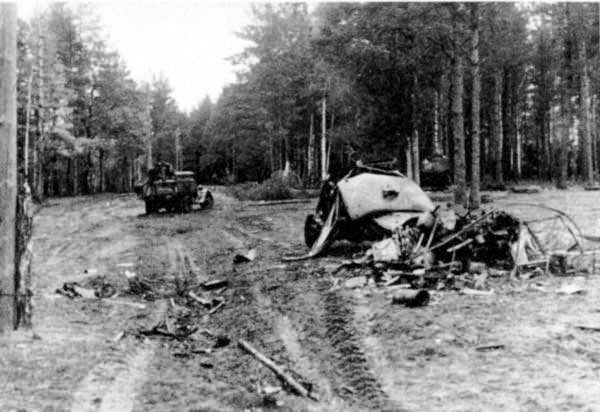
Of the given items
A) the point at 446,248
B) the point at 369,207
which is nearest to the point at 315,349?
the point at 446,248

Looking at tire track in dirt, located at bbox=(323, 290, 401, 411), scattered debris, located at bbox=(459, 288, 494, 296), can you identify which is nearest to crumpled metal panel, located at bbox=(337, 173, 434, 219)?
tire track in dirt, located at bbox=(323, 290, 401, 411)

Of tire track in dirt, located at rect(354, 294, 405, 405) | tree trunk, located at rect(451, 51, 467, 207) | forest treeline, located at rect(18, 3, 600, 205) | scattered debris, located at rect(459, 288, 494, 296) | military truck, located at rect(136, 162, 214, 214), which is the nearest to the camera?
tire track in dirt, located at rect(354, 294, 405, 405)

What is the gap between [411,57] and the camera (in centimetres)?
2264

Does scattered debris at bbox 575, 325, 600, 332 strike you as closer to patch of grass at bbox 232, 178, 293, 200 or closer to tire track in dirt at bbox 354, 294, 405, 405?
tire track in dirt at bbox 354, 294, 405, 405

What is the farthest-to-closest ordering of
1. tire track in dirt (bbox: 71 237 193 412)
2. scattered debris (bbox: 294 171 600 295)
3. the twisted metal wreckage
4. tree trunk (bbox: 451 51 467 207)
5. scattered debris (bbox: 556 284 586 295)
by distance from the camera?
tree trunk (bbox: 451 51 467 207)
the twisted metal wreckage
scattered debris (bbox: 294 171 600 295)
scattered debris (bbox: 556 284 586 295)
tire track in dirt (bbox: 71 237 193 412)

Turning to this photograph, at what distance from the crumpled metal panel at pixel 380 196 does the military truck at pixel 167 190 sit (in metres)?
13.7

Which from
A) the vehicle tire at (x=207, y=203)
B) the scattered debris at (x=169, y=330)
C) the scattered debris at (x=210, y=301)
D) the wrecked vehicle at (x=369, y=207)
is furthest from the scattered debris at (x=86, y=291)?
the vehicle tire at (x=207, y=203)

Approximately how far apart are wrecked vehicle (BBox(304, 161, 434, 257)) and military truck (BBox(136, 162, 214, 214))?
524 inches

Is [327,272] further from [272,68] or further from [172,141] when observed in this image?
[172,141]

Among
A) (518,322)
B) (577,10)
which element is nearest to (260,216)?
(518,322)

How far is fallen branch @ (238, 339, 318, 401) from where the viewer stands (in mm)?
5121

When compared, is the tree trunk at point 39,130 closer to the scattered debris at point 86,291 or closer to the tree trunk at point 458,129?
the tree trunk at point 458,129

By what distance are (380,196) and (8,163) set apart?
288 inches

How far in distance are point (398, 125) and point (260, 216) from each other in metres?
8.28
